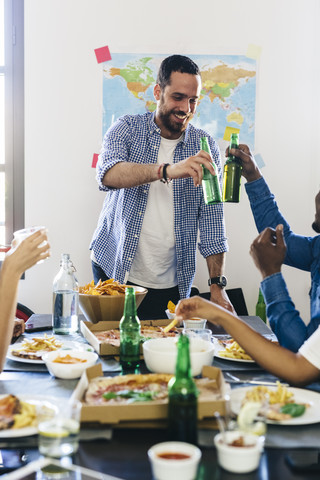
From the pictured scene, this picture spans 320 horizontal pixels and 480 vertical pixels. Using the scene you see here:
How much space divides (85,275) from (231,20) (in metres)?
1.79

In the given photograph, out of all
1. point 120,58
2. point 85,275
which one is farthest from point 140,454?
point 120,58

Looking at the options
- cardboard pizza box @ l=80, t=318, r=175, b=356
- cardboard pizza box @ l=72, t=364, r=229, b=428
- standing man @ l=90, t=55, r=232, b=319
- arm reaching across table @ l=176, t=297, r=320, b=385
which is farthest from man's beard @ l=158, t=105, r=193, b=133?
cardboard pizza box @ l=72, t=364, r=229, b=428

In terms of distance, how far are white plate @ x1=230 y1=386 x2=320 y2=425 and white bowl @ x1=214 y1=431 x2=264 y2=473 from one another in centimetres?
20

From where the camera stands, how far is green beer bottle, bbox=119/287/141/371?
1.63 meters

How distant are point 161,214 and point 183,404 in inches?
69.1

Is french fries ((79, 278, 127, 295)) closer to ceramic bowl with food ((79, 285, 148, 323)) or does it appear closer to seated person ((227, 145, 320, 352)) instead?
ceramic bowl with food ((79, 285, 148, 323))

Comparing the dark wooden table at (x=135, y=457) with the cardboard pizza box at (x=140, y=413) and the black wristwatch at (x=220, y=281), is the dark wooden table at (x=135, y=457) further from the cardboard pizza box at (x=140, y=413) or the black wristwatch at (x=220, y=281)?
the black wristwatch at (x=220, y=281)

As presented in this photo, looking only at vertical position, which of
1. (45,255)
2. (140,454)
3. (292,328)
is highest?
(45,255)

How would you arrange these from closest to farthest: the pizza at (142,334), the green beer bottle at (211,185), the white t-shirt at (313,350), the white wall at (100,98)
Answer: the white t-shirt at (313,350)
the pizza at (142,334)
the green beer bottle at (211,185)
the white wall at (100,98)

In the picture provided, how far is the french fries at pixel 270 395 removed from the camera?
1.27m

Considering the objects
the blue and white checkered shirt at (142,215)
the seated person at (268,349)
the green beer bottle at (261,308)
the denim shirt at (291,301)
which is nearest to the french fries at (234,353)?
the denim shirt at (291,301)

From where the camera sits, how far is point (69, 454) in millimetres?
1031

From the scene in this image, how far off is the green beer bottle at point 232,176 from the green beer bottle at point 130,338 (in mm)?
798

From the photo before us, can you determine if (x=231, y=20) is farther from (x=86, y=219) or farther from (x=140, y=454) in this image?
(x=140, y=454)
